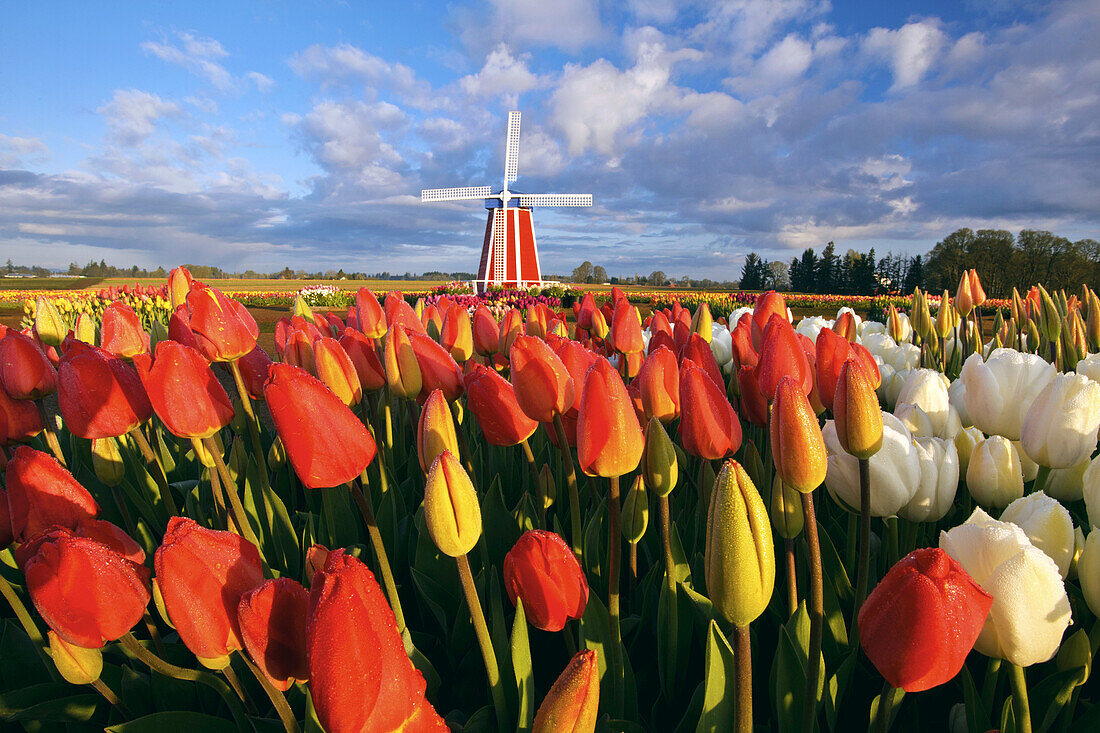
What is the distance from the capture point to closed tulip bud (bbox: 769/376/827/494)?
869mm

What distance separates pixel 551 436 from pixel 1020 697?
3.56 feet

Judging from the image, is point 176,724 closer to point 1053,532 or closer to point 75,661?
point 75,661

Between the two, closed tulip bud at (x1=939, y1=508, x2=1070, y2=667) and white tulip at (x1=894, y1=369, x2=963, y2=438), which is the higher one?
white tulip at (x1=894, y1=369, x2=963, y2=438)

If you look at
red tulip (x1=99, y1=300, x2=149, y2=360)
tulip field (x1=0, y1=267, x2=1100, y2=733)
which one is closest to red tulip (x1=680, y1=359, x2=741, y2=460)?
tulip field (x1=0, y1=267, x2=1100, y2=733)

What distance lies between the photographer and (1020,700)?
87cm

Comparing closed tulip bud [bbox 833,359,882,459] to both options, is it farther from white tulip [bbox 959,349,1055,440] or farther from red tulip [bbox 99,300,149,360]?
red tulip [bbox 99,300,149,360]

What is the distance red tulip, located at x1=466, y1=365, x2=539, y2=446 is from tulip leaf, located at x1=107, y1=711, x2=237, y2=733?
74 cm

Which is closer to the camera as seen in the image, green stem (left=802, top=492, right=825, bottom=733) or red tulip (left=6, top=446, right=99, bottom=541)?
green stem (left=802, top=492, right=825, bottom=733)

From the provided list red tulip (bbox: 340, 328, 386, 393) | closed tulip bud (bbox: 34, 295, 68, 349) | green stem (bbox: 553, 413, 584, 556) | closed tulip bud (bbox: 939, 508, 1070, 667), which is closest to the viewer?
closed tulip bud (bbox: 939, 508, 1070, 667)

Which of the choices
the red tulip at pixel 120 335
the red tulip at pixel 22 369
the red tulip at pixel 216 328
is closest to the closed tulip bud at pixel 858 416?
the red tulip at pixel 216 328

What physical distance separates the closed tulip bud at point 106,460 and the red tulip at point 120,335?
0.65 m

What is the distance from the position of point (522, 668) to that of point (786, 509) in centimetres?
55

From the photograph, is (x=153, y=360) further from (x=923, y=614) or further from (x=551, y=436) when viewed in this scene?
(x=923, y=614)

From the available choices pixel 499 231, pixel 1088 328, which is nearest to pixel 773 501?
pixel 1088 328
